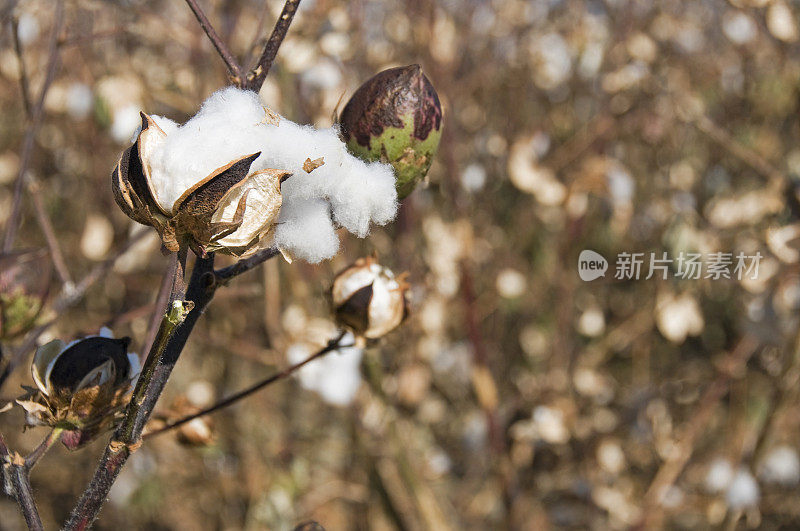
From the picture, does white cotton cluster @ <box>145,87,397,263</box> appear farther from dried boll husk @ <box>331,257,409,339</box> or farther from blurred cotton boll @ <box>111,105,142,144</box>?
blurred cotton boll @ <box>111,105,142,144</box>

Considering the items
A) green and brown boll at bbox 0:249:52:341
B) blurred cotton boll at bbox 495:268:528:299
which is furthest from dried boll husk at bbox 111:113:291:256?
blurred cotton boll at bbox 495:268:528:299

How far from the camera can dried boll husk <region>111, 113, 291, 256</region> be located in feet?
1.31

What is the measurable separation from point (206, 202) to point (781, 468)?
2074mm

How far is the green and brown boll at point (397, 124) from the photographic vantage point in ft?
1.71

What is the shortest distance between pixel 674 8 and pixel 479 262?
1121 mm

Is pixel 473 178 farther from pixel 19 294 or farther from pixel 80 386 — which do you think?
pixel 80 386

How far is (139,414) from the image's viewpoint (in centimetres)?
45

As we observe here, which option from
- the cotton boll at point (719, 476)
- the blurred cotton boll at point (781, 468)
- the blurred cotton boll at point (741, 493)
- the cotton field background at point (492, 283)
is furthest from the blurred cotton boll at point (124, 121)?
the blurred cotton boll at point (781, 468)

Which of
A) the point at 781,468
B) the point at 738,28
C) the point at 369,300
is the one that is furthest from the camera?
the point at 738,28

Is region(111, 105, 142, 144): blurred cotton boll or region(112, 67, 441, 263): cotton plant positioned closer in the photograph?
region(112, 67, 441, 263): cotton plant

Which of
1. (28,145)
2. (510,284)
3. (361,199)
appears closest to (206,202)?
(361,199)

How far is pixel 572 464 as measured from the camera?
1879 millimetres

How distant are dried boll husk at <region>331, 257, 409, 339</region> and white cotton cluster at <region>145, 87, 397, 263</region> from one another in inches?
6.8

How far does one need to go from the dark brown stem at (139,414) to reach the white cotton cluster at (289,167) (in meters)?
0.06
